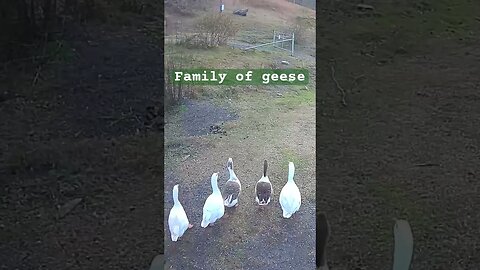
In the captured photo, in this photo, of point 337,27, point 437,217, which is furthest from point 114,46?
point 437,217

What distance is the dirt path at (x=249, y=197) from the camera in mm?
952

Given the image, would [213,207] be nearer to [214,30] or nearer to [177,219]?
[177,219]

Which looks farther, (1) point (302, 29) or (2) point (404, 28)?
(2) point (404, 28)

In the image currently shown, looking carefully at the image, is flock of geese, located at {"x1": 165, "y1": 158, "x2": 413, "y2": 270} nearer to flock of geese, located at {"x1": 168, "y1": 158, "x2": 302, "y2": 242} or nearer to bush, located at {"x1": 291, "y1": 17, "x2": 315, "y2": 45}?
flock of geese, located at {"x1": 168, "y1": 158, "x2": 302, "y2": 242}

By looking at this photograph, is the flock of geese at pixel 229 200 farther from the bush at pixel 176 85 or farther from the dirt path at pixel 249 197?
the bush at pixel 176 85

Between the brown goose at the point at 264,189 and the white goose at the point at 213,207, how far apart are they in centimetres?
6

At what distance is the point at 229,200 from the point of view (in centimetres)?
98

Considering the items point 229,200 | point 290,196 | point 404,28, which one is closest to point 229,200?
point 229,200

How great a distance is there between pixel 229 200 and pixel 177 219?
0.32ft

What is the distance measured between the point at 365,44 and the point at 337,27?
0.27 feet

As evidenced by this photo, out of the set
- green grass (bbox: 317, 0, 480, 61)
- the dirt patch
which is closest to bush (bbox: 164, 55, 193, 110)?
the dirt patch

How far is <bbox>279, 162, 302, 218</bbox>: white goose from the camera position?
96 cm

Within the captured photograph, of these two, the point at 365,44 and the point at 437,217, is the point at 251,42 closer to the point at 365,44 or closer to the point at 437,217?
the point at 365,44

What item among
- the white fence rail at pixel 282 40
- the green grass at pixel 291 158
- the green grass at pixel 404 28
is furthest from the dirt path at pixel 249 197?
the green grass at pixel 404 28
